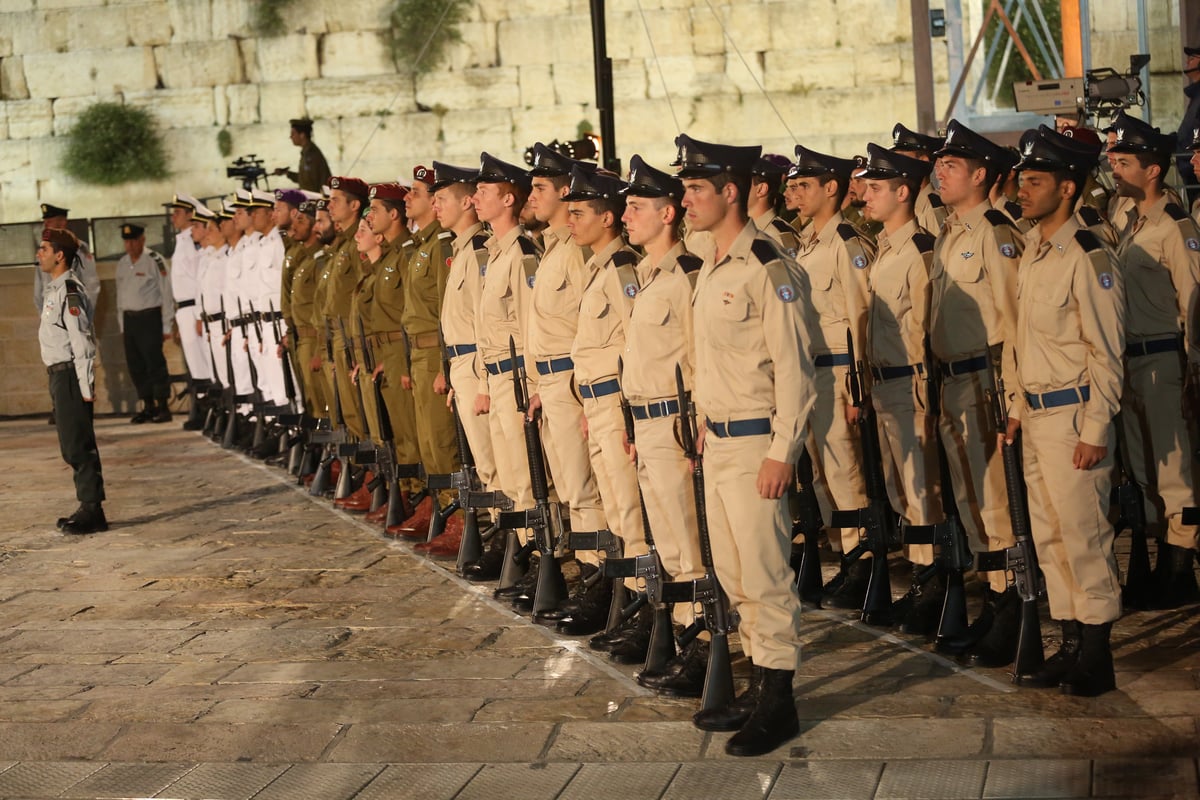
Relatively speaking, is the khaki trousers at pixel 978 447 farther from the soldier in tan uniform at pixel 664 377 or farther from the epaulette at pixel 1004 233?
the soldier in tan uniform at pixel 664 377

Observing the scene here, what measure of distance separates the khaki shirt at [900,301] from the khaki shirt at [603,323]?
1.07 m

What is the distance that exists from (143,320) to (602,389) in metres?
11.2

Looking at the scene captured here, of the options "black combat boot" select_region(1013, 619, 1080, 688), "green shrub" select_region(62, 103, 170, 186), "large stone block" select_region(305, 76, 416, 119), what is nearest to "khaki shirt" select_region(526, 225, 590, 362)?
"black combat boot" select_region(1013, 619, 1080, 688)

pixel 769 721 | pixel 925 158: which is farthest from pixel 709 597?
pixel 925 158

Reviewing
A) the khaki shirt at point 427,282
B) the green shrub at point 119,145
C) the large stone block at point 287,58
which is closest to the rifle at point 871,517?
the khaki shirt at point 427,282

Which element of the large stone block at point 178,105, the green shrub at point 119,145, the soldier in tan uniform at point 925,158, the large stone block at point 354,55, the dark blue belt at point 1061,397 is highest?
the large stone block at point 354,55

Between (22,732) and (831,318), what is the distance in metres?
3.68

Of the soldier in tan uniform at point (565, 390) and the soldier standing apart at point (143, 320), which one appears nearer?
the soldier in tan uniform at point (565, 390)

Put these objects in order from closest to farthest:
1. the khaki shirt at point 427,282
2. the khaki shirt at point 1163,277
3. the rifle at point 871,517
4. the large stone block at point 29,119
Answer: the khaki shirt at point 1163,277, the rifle at point 871,517, the khaki shirt at point 427,282, the large stone block at point 29,119

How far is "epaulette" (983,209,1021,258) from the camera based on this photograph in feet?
21.0

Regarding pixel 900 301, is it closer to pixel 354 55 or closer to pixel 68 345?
pixel 68 345

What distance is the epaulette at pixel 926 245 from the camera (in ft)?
22.5

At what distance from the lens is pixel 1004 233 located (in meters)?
6.44

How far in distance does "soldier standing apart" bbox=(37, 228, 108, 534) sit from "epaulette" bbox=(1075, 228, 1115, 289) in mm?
6275
